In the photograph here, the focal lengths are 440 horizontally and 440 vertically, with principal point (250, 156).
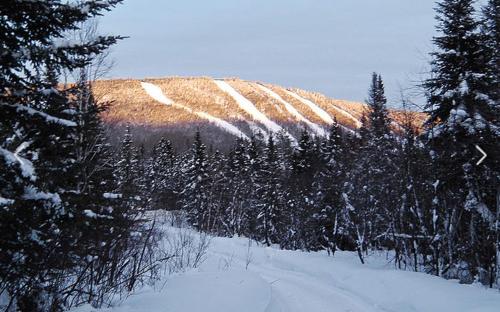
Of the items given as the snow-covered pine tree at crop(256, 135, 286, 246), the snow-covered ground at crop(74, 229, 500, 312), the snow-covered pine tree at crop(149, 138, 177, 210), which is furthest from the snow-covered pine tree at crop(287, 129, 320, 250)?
the snow-covered pine tree at crop(149, 138, 177, 210)

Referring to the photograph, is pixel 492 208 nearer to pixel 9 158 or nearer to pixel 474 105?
pixel 474 105

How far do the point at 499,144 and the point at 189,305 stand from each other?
13547mm

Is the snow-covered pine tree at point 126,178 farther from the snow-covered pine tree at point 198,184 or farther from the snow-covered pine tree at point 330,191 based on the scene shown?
the snow-covered pine tree at point 330,191

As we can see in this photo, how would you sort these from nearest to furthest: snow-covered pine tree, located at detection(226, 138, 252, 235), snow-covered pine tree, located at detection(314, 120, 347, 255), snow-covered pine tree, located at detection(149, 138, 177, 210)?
snow-covered pine tree, located at detection(314, 120, 347, 255)
snow-covered pine tree, located at detection(226, 138, 252, 235)
snow-covered pine tree, located at detection(149, 138, 177, 210)

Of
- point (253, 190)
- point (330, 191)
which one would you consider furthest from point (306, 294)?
point (253, 190)

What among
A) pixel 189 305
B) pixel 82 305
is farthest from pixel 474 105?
A: pixel 82 305

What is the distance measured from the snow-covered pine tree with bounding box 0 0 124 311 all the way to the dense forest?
17 mm

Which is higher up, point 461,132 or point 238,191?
point 461,132

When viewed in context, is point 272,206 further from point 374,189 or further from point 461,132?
point 461,132

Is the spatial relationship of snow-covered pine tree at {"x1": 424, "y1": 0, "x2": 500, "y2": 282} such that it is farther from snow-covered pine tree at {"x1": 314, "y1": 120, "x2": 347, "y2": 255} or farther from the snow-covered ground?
snow-covered pine tree at {"x1": 314, "y1": 120, "x2": 347, "y2": 255}

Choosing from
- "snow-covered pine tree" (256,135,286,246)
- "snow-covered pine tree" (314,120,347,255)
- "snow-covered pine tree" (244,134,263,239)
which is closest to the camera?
"snow-covered pine tree" (314,120,347,255)

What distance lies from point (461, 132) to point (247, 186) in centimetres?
3284

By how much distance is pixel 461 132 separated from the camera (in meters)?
15.9

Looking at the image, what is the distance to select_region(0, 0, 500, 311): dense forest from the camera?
5020 millimetres
